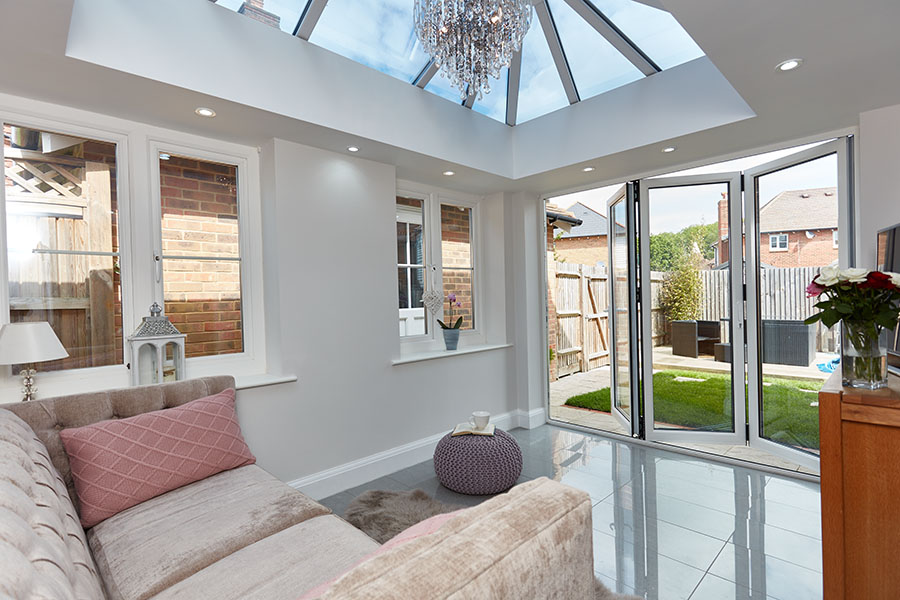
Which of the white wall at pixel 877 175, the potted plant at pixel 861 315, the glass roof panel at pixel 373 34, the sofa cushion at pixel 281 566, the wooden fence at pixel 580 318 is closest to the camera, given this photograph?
the sofa cushion at pixel 281 566

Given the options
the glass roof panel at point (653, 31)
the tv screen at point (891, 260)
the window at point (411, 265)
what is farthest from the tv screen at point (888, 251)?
the window at point (411, 265)

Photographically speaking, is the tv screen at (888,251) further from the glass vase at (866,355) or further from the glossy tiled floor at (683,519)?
the glossy tiled floor at (683,519)

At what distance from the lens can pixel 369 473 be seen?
3.16 metres

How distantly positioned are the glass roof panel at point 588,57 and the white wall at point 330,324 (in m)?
1.51

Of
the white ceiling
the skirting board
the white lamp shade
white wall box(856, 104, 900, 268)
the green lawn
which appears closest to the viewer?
the white ceiling

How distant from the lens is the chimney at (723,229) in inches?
133

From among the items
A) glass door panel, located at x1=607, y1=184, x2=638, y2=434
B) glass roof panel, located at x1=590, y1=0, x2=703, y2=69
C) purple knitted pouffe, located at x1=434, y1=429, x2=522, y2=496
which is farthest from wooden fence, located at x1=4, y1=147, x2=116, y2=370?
glass door panel, located at x1=607, y1=184, x2=638, y2=434

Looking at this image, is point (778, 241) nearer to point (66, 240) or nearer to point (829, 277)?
point (829, 277)

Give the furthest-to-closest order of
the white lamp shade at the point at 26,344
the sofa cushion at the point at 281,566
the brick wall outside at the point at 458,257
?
the brick wall outside at the point at 458,257 → the white lamp shade at the point at 26,344 → the sofa cushion at the point at 281,566

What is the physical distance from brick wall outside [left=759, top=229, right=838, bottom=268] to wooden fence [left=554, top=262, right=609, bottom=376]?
2391mm

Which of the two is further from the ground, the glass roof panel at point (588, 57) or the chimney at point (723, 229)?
the glass roof panel at point (588, 57)

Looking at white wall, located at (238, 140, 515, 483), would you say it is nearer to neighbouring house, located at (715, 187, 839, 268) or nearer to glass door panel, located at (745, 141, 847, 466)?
glass door panel, located at (745, 141, 847, 466)

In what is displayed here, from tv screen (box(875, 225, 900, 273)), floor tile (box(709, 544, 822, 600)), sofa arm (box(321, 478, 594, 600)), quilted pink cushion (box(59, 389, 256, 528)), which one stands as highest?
tv screen (box(875, 225, 900, 273))

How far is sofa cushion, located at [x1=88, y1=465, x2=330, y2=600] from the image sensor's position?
4.48 feet
